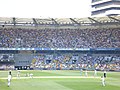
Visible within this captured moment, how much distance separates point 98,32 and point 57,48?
547 inches

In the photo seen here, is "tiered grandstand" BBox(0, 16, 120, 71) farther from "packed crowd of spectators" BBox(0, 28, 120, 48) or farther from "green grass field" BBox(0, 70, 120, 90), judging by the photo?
"green grass field" BBox(0, 70, 120, 90)

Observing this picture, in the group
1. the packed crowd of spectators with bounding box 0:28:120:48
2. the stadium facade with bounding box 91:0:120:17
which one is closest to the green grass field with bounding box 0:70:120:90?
the packed crowd of spectators with bounding box 0:28:120:48

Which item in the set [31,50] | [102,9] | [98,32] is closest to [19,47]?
[31,50]

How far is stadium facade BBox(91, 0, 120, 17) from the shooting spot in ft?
427

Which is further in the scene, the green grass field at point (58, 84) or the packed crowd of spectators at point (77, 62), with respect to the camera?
the packed crowd of spectators at point (77, 62)

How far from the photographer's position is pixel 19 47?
84.6 metres

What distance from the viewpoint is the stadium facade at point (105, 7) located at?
13004 centimetres

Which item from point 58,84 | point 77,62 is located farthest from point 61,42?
point 58,84

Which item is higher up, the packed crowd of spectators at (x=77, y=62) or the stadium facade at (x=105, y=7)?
the stadium facade at (x=105, y=7)

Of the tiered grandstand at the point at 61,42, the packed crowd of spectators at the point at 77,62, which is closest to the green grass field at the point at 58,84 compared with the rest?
the packed crowd of spectators at the point at 77,62

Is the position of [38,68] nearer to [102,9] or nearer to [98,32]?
[98,32]

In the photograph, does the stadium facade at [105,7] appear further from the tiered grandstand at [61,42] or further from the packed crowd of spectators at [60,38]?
the packed crowd of spectators at [60,38]

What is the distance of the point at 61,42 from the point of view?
87562mm

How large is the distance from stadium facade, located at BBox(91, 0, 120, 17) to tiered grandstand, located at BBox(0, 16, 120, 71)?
1624 inches
